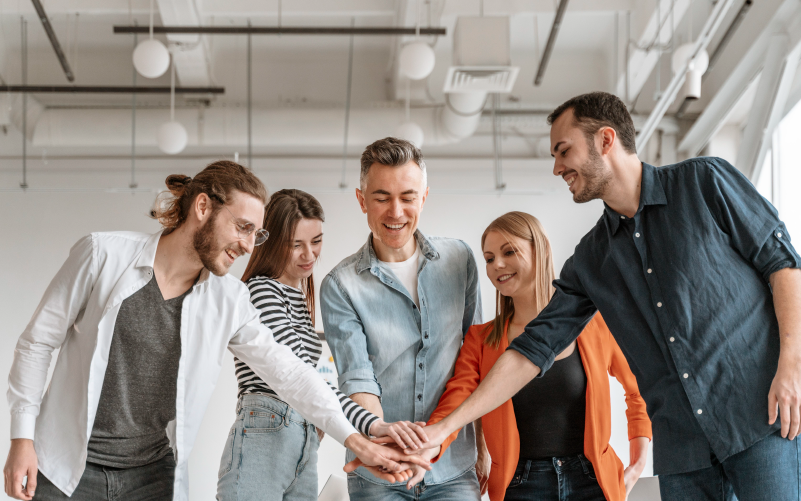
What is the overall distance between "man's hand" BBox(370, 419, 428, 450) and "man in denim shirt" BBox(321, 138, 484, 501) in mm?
51

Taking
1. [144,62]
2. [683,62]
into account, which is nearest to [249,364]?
[144,62]

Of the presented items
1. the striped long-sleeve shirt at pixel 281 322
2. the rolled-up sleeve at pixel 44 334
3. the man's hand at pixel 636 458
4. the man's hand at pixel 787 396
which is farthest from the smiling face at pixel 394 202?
the man's hand at pixel 636 458

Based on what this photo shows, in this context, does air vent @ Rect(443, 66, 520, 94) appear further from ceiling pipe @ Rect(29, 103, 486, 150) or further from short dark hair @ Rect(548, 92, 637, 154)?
short dark hair @ Rect(548, 92, 637, 154)

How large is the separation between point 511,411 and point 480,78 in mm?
3478

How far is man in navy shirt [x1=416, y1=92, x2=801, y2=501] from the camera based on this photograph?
5.65 ft

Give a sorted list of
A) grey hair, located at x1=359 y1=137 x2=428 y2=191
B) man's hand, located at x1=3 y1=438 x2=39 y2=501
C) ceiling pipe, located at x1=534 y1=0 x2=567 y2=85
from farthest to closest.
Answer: ceiling pipe, located at x1=534 y1=0 x2=567 y2=85 → grey hair, located at x1=359 y1=137 x2=428 y2=191 → man's hand, located at x1=3 y1=438 x2=39 y2=501

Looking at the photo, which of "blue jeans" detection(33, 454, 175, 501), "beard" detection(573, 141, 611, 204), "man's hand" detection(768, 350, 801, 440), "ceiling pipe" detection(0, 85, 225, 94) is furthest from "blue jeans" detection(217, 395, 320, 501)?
"ceiling pipe" detection(0, 85, 225, 94)

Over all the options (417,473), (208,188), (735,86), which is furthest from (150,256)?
(735,86)

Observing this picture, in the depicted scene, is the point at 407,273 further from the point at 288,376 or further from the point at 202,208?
the point at 202,208

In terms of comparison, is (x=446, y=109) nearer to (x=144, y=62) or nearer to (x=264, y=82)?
(x=264, y=82)

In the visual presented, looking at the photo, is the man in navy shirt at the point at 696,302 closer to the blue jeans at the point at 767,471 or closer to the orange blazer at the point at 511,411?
the blue jeans at the point at 767,471

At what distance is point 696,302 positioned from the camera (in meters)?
1.85

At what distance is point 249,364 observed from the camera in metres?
2.36

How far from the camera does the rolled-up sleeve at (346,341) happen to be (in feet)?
7.34
